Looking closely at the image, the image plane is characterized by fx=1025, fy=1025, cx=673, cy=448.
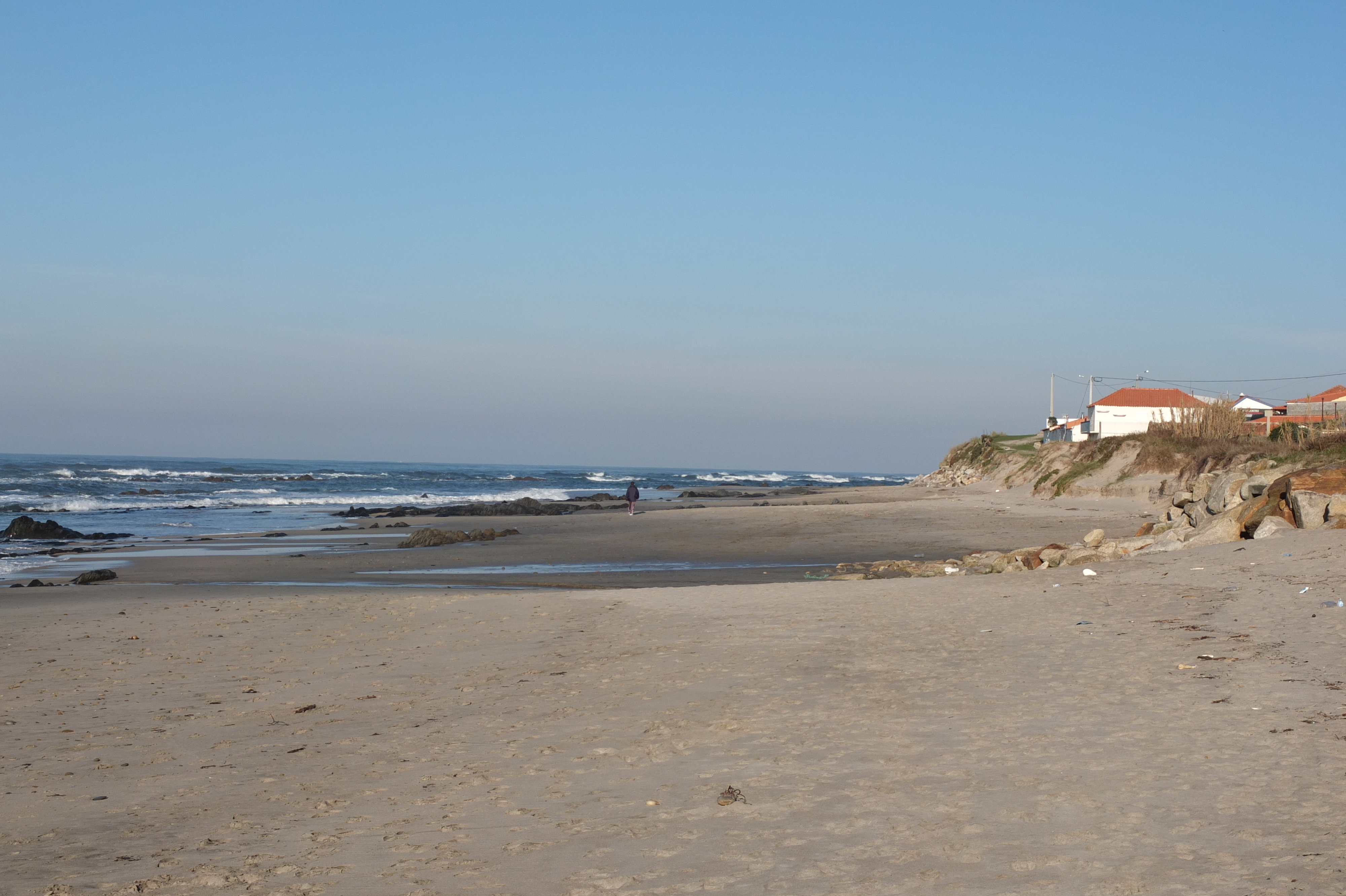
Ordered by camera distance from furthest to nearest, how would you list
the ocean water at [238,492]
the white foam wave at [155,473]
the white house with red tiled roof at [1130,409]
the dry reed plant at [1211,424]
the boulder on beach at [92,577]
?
the white foam wave at [155,473], the white house with red tiled roof at [1130,409], the ocean water at [238,492], the dry reed plant at [1211,424], the boulder on beach at [92,577]

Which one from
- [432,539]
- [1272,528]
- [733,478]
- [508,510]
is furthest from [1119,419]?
[733,478]

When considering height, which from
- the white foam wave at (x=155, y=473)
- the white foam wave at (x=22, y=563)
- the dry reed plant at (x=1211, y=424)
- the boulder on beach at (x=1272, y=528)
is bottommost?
the white foam wave at (x=22, y=563)

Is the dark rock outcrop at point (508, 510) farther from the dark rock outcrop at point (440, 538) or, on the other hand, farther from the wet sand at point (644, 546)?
the dark rock outcrop at point (440, 538)

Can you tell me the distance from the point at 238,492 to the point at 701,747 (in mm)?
61367

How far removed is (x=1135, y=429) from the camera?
59.9 meters

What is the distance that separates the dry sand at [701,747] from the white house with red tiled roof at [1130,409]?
49.8 meters

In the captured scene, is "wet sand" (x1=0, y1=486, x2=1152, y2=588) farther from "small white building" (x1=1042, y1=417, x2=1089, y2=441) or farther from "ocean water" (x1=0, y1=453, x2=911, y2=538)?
"small white building" (x1=1042, y1=417, x2=1089, y2=441)

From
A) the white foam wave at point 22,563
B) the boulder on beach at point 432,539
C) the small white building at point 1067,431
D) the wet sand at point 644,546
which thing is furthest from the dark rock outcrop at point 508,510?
the small white building at point 1067,431

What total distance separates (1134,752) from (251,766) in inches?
220

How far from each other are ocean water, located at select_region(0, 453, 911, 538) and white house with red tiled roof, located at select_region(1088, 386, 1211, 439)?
26238 mm

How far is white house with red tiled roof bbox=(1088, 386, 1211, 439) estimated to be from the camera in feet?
195

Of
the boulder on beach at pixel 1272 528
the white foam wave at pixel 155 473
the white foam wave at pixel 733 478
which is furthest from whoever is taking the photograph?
the white foam wave at pixel 733 478

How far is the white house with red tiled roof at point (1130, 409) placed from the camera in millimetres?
59406

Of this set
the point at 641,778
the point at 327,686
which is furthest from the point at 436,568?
the point at 641,778
